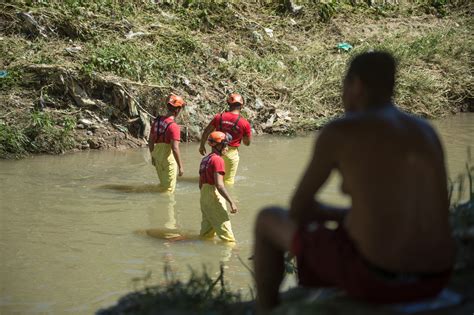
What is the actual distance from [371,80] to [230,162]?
853 cm

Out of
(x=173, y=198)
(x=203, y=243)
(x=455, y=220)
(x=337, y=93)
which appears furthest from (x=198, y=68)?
(x=455, y=220)

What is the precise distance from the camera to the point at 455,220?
5.13 metres

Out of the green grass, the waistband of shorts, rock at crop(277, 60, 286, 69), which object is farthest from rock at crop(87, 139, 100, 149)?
the waistband of shorts

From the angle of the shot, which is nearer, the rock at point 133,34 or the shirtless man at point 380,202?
the shirtless man at point 380,202

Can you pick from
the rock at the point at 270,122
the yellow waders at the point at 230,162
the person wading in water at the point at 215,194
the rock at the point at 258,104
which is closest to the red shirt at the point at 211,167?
the person wading in water at the point at 215,194

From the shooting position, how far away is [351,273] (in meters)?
3.69

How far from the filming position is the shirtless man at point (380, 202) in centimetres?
360

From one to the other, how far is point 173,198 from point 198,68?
6.51 m

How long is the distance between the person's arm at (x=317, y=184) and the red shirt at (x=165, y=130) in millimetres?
7740

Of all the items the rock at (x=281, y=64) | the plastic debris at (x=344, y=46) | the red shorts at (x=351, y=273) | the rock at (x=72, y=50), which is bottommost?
the red shorts at (x=351, y=273)

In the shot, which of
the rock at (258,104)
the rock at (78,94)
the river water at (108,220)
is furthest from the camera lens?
the rock at (258,104)

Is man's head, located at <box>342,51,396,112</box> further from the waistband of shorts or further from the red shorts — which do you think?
the waistband of shorts

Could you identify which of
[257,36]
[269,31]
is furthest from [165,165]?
[269,31]

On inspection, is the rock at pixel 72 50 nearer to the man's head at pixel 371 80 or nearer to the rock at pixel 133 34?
the rock at pixel 133 34
